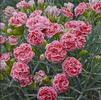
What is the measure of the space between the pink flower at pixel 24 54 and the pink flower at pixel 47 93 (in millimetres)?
221

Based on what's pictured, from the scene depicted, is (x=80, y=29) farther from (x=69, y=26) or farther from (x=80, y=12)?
(x=80, y=12)

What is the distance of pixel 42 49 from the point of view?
9.06ft

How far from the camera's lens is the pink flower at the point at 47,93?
2.52 metres

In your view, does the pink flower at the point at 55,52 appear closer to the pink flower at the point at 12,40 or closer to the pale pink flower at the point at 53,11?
the pink flower at the point at 12,40

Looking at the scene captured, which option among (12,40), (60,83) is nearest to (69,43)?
(60,83)

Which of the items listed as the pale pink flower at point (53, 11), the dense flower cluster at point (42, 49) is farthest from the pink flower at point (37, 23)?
the pale pink flower at point (53, 11)

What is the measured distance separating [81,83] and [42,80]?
0.91 feet

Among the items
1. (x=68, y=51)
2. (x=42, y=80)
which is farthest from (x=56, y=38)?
(x=42, y=80)

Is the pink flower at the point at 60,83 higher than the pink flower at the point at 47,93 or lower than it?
higher

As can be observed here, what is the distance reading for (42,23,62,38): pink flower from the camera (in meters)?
2.71

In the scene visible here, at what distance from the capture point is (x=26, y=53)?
8.51 feet

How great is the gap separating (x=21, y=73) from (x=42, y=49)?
0.95 feet

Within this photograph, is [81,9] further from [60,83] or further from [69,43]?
[60,83]

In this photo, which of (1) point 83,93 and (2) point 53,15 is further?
(2) point 53,15
